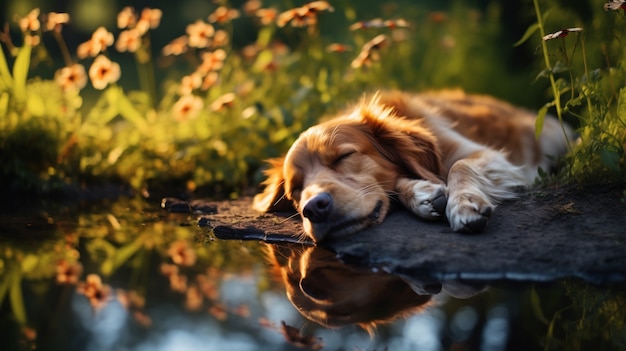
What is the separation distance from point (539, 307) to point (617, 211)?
988 mm

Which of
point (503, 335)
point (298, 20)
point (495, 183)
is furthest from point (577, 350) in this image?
point (298, 20)

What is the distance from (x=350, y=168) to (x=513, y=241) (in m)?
0.95

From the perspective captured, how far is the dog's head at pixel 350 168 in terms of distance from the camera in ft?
10.7

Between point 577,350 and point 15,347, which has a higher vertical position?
point 15,347

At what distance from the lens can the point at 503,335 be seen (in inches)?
83.9

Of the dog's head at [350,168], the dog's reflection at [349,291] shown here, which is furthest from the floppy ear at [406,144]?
the dog's reflection at [349,291]

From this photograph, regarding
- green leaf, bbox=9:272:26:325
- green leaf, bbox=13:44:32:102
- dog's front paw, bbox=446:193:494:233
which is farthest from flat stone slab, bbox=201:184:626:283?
green leaf, bbox=13:44:32:102

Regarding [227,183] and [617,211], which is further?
[227,183]

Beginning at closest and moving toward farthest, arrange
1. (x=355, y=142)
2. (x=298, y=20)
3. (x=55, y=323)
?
1. (x=55, y=323)
2. (x=355, y=142)
3. (x=298, y=20)

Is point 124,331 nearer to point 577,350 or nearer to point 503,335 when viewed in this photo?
point 503,335

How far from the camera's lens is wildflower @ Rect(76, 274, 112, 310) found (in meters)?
2.56

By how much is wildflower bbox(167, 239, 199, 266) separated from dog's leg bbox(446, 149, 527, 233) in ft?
3.63

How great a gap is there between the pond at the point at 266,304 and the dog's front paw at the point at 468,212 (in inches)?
19.1

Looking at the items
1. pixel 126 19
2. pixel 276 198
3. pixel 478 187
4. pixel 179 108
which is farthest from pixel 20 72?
pixel 478 187
